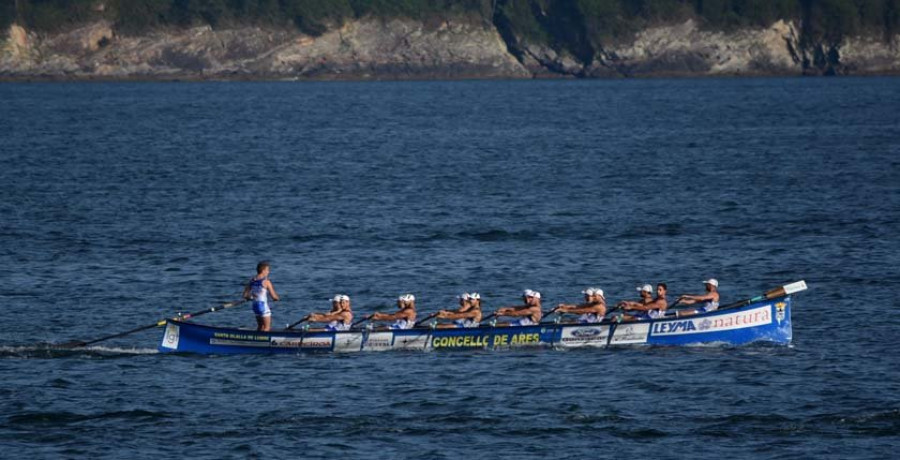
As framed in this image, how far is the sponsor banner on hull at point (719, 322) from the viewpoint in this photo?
42469 millimetres

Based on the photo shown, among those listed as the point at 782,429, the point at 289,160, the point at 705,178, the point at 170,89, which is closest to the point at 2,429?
the point at 782,429

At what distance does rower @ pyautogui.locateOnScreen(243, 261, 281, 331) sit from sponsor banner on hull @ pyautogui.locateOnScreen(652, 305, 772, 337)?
449 inches

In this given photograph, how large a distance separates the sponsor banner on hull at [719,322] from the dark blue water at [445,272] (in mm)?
918

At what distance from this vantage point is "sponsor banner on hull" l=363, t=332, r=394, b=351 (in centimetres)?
4250

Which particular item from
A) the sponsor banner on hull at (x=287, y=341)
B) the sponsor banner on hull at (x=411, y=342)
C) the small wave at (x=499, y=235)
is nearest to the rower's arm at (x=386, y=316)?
the sponsor banner on hull at (x=411, y=342)

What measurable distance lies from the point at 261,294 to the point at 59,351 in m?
6.04

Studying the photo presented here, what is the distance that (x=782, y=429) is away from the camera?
34.1 m

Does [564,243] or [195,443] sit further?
[564,243]

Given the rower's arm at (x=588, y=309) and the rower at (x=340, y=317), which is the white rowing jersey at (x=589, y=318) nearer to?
the rower's arm at (x=588, y=309)

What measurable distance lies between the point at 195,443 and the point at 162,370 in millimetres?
7634

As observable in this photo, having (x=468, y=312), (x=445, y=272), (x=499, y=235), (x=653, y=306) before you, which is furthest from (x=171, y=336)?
(x=499, y=235)

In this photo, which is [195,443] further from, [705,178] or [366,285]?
[705,178]

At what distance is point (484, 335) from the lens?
1673 inches

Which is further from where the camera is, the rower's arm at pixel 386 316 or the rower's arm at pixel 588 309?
the rower's arm at pixel 588 309
